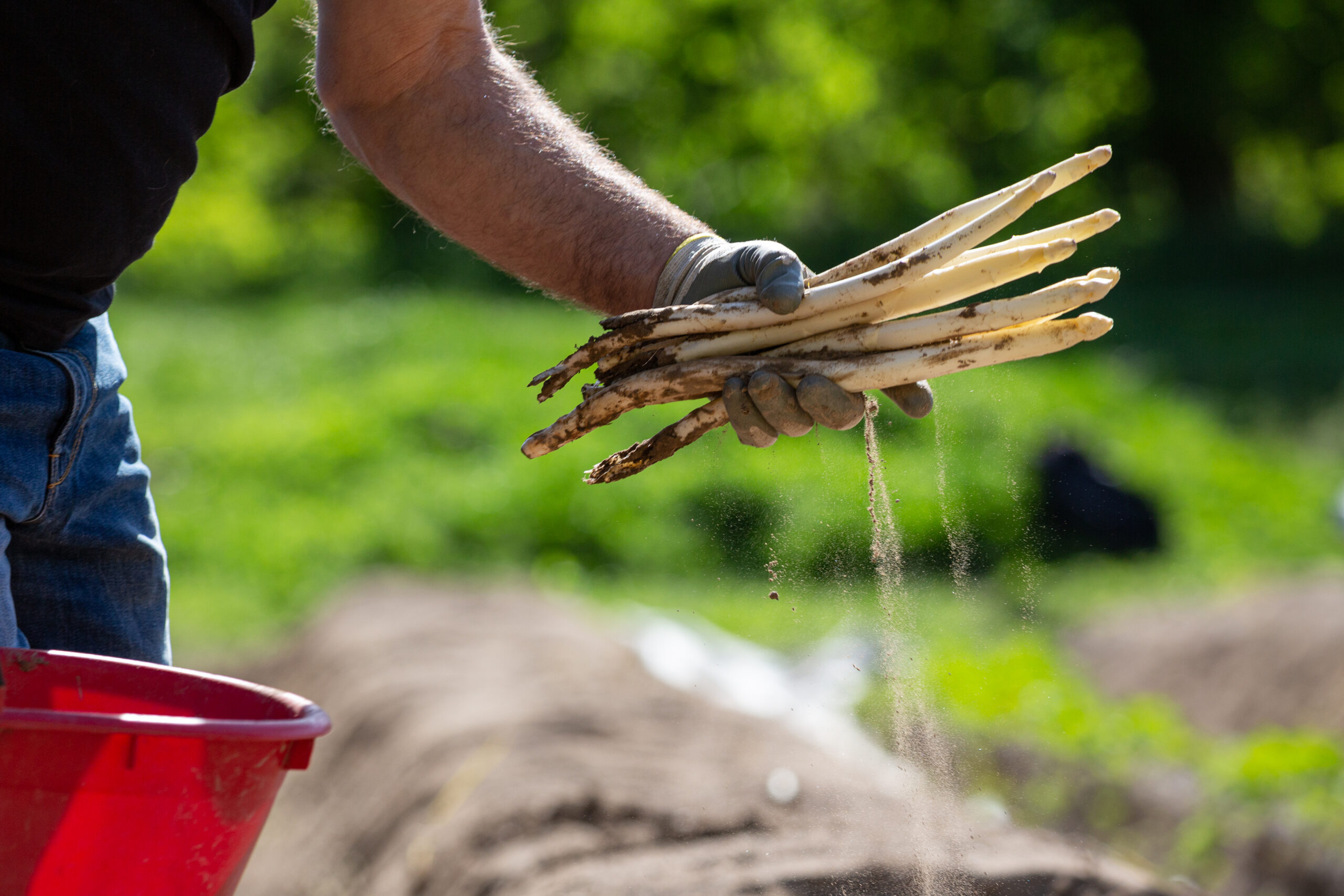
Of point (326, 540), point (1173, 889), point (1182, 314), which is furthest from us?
point (1182, 314)

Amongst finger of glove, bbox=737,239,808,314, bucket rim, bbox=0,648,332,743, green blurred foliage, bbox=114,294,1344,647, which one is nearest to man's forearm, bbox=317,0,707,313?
finger of glove, bbox=737,239,808,314

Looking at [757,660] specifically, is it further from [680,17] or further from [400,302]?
[680,17]

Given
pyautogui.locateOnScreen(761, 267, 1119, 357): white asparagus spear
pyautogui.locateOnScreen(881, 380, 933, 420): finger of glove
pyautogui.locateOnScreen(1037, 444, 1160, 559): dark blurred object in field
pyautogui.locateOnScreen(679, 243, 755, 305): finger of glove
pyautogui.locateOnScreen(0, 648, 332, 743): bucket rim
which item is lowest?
pyautogui.locateOnScreen(0, 648, 332, 743): bucket rim

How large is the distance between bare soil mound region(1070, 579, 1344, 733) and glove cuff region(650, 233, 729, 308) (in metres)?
3.88

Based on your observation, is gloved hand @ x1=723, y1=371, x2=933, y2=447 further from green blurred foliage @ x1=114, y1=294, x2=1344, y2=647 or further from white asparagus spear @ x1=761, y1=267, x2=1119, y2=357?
green blurred foliage @ x1=114, y1=294, x2=1344, y2=647

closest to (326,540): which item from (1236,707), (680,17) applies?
(1236,707)

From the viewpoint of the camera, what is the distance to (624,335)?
1.71 meters

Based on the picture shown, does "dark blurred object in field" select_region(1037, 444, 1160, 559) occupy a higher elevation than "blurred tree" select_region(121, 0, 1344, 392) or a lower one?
lower

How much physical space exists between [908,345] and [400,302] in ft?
39.4

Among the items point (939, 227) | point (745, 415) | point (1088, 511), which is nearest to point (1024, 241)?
point (939, 227)

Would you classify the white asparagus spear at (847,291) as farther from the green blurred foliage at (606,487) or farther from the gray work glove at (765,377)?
the green blurred foliage at (606,487)

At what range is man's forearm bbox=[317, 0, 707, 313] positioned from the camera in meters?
1.78

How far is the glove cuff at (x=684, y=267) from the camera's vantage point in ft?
5.70

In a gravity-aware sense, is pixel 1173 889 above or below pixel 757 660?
below
